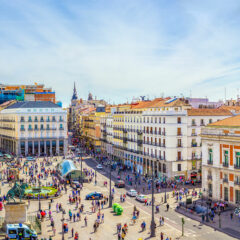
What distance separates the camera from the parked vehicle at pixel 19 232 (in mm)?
31641

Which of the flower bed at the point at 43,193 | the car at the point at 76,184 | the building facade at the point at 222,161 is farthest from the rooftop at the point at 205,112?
the flower bed at the point at 43,193

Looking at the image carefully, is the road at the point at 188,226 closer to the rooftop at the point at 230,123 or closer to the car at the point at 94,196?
the car at the point at 94,196

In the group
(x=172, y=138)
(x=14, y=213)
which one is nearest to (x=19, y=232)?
(x=14, y=213)

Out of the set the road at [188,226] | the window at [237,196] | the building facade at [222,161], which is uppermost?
the building facade at [222,161]

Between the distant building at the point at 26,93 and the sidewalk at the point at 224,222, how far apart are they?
93.2m

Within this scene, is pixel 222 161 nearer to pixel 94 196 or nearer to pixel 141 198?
pixel 141 198

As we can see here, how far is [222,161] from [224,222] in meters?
8.70

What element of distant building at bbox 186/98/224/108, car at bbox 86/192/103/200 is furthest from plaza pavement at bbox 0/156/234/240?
distant building at bbox 186/98/224/108

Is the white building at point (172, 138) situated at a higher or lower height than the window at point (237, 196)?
higher

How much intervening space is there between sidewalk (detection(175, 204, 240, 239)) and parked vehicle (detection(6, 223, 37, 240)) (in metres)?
18.2

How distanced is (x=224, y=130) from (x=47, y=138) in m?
58.5

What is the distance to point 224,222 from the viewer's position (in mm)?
37812

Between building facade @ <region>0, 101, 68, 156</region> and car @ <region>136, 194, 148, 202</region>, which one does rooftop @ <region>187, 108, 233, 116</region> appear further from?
building facade @ <region>0, 101, 68, 156</region>

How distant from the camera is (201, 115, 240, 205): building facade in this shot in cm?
4203
